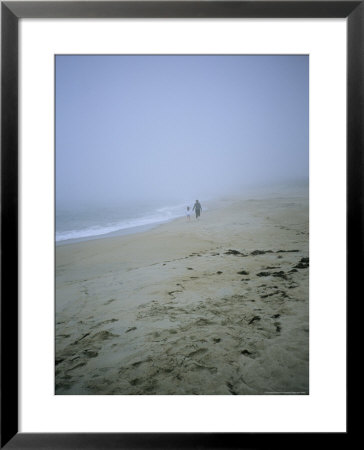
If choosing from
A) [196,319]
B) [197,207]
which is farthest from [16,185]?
[197,207]

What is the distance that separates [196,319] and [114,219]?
1796mm

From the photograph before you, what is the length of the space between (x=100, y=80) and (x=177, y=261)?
56.2 inches

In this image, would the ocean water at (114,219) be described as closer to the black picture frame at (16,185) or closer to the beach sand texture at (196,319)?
the beach sand texture at (196,319)

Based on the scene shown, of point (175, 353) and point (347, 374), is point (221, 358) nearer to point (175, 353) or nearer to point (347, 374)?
point (175, 353)

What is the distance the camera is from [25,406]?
3.24 feet

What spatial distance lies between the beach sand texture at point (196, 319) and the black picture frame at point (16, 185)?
20 cm

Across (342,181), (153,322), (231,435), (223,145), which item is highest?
(223,145)

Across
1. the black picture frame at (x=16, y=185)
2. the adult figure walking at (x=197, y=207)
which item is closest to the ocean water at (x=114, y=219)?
the adult figure walking at (x=197, y=207)

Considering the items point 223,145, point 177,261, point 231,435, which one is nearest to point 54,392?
point 231,435

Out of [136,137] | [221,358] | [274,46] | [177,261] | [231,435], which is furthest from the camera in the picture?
[177,261]

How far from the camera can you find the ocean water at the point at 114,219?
82.4 inches

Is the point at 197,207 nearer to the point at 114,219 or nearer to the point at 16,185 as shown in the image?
the point at 114,219

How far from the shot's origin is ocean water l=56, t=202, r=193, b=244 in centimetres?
209

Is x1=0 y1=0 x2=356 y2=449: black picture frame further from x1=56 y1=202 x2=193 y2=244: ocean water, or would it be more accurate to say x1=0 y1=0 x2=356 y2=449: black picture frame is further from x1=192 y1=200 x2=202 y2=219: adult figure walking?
x1=192 y1=200 x2=202 y2=219: adult figure walking
